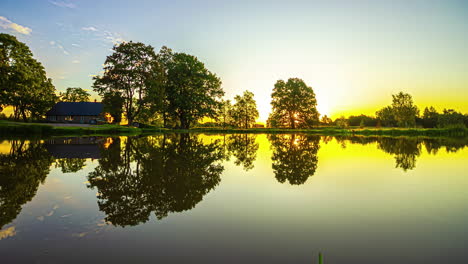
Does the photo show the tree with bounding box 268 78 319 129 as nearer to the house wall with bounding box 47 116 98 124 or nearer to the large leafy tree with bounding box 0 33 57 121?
the house wall with bounding box 47 116 98 124

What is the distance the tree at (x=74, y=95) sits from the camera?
8506cm

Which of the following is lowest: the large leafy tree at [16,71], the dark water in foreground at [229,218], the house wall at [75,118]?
the dark water in foreground at [229,218]

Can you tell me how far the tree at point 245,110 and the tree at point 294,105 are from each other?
1505 cm

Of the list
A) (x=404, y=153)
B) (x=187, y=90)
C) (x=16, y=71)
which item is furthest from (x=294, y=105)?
(x=16, y=71)

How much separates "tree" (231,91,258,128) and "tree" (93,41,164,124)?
4477 cm

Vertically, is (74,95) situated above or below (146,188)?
above

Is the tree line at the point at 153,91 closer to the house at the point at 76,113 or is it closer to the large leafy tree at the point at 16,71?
the large leafy tree at the point at 16,71

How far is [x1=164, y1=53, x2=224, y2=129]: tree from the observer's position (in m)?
52.8

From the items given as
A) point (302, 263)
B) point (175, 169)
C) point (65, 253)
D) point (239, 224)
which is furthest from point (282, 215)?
point (175, 169)

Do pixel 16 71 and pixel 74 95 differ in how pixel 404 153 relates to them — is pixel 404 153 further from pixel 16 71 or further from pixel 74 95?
pixel 74 95

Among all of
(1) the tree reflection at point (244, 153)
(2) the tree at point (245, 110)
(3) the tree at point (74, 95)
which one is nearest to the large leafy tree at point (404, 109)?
(2) the tree at point (245, 110)

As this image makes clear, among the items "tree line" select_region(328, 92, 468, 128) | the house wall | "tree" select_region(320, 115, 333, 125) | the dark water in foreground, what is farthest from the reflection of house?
"tree" select_region(320, 115, 333, 125)

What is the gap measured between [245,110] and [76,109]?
52741 millimetres

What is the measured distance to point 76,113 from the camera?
64750 millimetres
